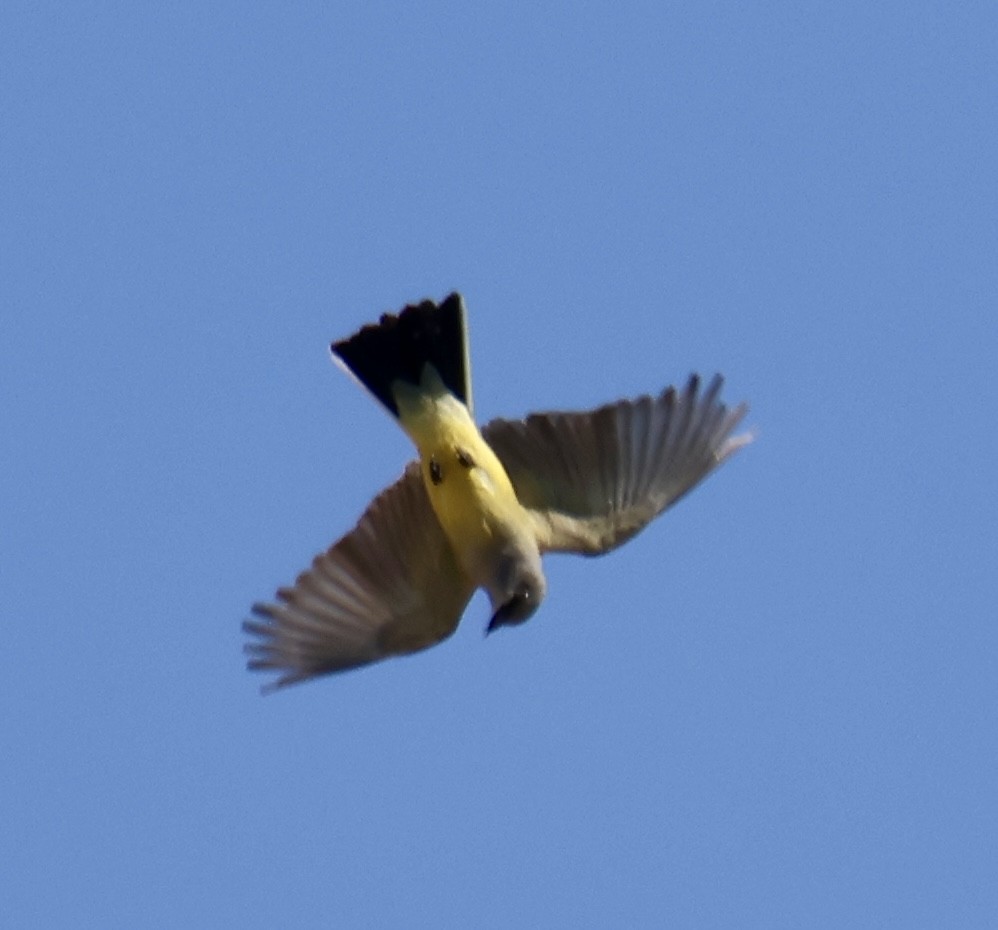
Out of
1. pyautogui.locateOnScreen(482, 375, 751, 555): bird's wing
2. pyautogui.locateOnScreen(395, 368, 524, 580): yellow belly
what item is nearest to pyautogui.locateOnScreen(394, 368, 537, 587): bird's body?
pyautogui.locateOnScreen(395, 368, 524, 580): yellow belly

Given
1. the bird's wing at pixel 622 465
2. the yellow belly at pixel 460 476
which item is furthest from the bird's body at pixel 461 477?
the bird's wing at pixel 622 465

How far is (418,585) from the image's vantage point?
1218 centimetres

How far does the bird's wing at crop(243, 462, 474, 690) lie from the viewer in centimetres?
1212

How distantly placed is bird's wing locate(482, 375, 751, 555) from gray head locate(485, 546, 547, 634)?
48 cm

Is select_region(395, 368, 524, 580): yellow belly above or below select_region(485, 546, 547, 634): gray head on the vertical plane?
above

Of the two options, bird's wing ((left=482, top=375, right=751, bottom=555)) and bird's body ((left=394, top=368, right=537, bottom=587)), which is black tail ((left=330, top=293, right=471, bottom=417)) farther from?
bird's wing ((left=482, top=375, right=751, bottom=555))

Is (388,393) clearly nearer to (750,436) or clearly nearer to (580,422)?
(580,422)

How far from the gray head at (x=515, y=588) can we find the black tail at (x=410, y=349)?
84 cm

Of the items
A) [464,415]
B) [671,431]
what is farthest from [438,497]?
[671,431]

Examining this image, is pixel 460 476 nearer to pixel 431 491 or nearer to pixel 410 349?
pixel 431 491

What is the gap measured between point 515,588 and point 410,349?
1340mm

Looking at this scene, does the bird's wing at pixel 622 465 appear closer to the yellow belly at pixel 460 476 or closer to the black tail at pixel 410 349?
the yellow belly at pixel 460 476

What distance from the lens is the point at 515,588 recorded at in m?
11.6

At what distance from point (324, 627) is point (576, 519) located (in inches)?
53.9
